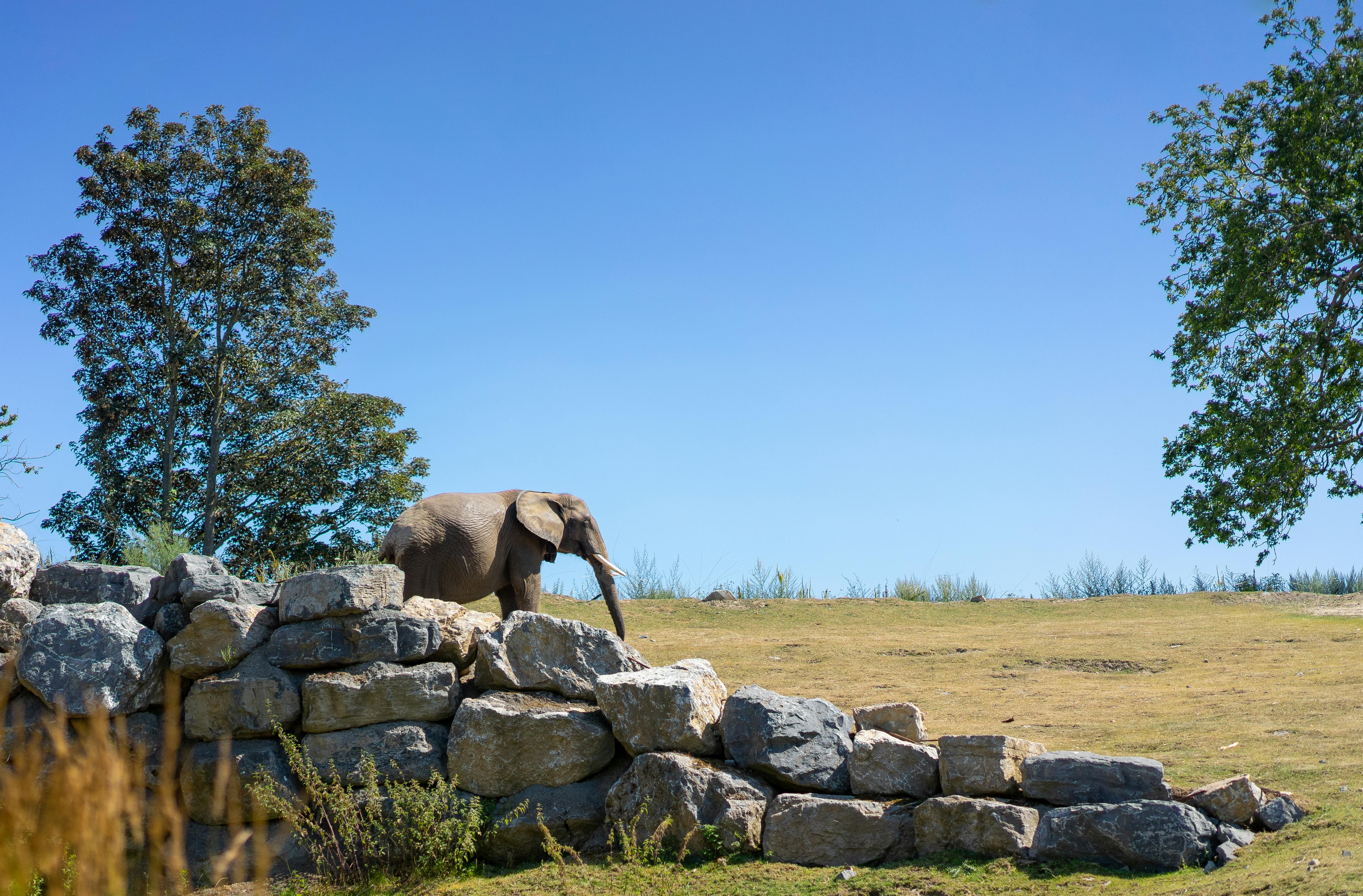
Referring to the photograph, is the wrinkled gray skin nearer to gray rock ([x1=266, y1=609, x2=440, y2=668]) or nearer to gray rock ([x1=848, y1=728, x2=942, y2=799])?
gray rock ([x1=266, y1=609, x2=440, y2=668])

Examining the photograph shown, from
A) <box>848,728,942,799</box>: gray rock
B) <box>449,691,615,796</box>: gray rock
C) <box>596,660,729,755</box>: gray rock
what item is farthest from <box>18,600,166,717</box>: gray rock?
<box>848,728,942,799</box>: gray rock

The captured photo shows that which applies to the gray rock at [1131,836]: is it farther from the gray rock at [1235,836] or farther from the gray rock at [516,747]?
the gray rock at [516,747]

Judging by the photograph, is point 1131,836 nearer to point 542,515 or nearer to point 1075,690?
point 1075,690

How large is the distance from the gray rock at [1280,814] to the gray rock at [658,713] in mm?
3272

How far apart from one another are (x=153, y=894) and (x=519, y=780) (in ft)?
12.9

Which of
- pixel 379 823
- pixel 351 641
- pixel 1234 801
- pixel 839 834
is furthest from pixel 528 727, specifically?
pixel 1234 801

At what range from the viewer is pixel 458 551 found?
10445 millimetres

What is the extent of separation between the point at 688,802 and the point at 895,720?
5.27 feet

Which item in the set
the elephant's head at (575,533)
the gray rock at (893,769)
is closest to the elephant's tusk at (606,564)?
the elephant's head at (575,533)

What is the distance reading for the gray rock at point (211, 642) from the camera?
7.05m

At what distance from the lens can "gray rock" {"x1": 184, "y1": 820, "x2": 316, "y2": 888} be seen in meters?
6.73

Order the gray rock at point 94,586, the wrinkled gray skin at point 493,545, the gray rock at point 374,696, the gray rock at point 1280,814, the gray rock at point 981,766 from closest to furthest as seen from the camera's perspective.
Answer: the gray rock at point 1280,814 < the gray rock at point 981,766 < the gray rock at point 374,696 < the gray rock at point 94,586 < the wrinkled gray skin at point 493,545

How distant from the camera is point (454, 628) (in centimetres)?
736

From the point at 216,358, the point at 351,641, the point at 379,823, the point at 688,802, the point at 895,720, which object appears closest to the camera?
the point at 688,802
